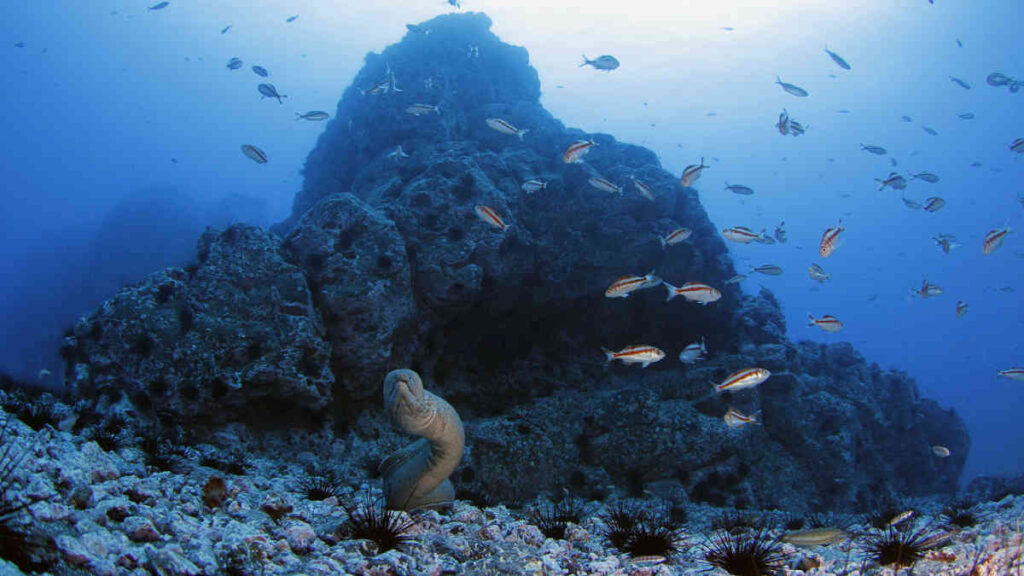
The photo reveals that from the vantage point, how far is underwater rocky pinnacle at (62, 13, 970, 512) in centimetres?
884

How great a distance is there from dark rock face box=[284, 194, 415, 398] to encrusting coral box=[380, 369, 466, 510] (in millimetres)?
4500

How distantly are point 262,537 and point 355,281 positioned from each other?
7.09 m

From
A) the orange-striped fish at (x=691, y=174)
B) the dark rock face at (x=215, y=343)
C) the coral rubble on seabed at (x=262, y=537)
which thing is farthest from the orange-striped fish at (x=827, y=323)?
the dark rock face at (x=215, y=343)

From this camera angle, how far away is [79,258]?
39406 millimetres

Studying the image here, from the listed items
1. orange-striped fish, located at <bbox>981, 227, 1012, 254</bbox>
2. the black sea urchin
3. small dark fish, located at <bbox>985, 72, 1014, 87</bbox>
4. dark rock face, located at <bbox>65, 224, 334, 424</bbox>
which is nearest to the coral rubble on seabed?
the black sea urchin

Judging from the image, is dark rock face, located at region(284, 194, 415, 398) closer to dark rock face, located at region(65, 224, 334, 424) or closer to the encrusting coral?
dark rock face, located at region(65, 224, 334, 424)

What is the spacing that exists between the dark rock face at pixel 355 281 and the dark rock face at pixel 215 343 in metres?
0.49

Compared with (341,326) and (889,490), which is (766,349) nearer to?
(889,490)

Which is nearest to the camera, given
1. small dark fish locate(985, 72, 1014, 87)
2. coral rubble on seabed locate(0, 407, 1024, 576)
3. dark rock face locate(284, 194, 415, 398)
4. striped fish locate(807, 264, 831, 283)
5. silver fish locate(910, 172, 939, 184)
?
coral rubble on seabed locate(0, 407, 1024, 576)

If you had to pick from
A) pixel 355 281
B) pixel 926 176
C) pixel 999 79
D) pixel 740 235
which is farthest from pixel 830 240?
pixel 999 79

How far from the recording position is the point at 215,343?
8773mm

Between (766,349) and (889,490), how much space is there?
17.2 ft

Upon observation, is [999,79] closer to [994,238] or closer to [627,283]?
[994,238]

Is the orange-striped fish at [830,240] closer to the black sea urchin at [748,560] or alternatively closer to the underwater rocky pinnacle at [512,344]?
the underwater rocky pinnacle at [512,344]
